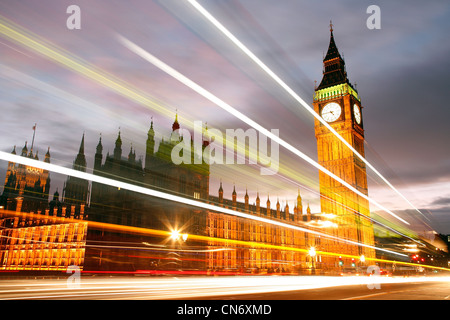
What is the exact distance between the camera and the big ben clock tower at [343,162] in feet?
242

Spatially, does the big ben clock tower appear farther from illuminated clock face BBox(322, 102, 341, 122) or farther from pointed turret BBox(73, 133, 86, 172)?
pointed turret BBox(73, 133, 86, 172)

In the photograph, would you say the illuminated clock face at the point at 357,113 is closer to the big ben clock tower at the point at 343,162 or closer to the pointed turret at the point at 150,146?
the big ben clock tower at the point at 343,162

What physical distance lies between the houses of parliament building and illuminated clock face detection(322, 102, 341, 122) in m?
0.23

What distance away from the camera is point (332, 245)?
75562mm

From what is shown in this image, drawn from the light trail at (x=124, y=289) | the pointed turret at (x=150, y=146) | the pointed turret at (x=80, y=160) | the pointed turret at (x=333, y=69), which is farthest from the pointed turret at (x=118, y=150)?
the pointed turret at (x=333, y=69)

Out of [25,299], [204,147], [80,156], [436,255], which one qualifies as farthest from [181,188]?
[436,255]

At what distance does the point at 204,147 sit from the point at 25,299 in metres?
59.3

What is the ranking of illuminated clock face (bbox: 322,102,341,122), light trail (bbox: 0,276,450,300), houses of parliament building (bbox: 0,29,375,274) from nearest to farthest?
light trail (bbox: 0,276,450,300), houses of parliament building (bbox: 0,29,375,274), illuminated clock face (bbox: 322,102,341,122)

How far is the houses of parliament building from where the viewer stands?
52.8m

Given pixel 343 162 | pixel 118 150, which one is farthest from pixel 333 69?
pixel 118 150

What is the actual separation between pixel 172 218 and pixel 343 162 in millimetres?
40481

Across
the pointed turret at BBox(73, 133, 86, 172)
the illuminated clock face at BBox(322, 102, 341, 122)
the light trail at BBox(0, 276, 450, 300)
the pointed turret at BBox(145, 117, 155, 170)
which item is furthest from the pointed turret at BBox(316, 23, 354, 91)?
the light trail at BBox(0, 276, 450, 300)

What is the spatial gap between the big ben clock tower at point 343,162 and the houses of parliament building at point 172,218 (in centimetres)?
21
